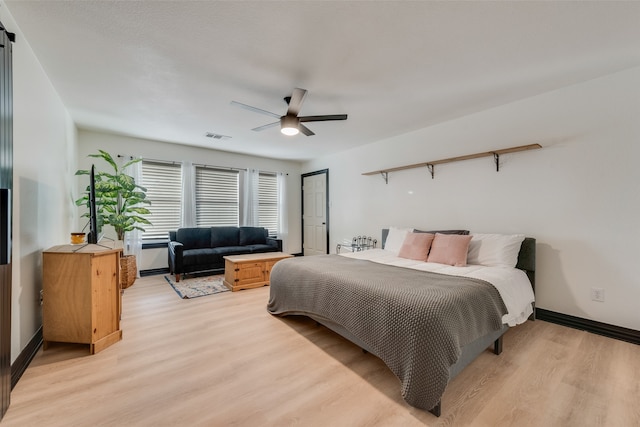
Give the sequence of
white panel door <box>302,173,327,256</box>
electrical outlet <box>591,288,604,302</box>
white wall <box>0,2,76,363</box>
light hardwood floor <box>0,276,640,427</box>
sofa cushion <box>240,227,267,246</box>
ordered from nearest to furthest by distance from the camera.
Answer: light hardwood floor <box>0,276,640,427</box>, white wall <box>0,2,76,363</box>, electrical outlet <box>591,288,604,302</box>, sofa cushion <box>240,227,267,246</box>, white panel door <box>302,173,327,256</box>

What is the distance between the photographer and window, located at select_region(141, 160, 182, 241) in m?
4.87

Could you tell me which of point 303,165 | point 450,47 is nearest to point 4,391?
point 450,47

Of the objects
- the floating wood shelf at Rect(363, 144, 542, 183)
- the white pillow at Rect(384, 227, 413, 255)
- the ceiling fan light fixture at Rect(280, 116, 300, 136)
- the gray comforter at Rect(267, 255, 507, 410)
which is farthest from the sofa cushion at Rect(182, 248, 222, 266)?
the floating wood shelf at Rect(363, 144, 542, 183)

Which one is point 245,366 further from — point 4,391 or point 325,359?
point 4,391

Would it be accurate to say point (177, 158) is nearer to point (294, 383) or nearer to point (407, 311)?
point (294, 383)

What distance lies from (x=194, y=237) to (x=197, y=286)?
1.22 metres

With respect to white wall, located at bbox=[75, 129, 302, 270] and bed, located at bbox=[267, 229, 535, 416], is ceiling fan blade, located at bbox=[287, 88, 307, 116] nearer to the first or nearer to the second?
bed, located at bbox=[267, 229, 535, 416]

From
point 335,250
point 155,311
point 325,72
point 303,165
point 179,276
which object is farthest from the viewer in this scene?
point 303,165

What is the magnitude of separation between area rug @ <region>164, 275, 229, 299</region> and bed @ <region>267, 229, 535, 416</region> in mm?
1269

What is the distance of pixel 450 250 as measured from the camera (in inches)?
117

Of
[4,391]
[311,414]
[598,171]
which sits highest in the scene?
[598,171]

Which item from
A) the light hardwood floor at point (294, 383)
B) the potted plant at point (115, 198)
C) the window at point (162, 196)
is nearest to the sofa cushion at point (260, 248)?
the window at point (162, 196)

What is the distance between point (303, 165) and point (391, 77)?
4295mm

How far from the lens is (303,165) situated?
6.72 m
